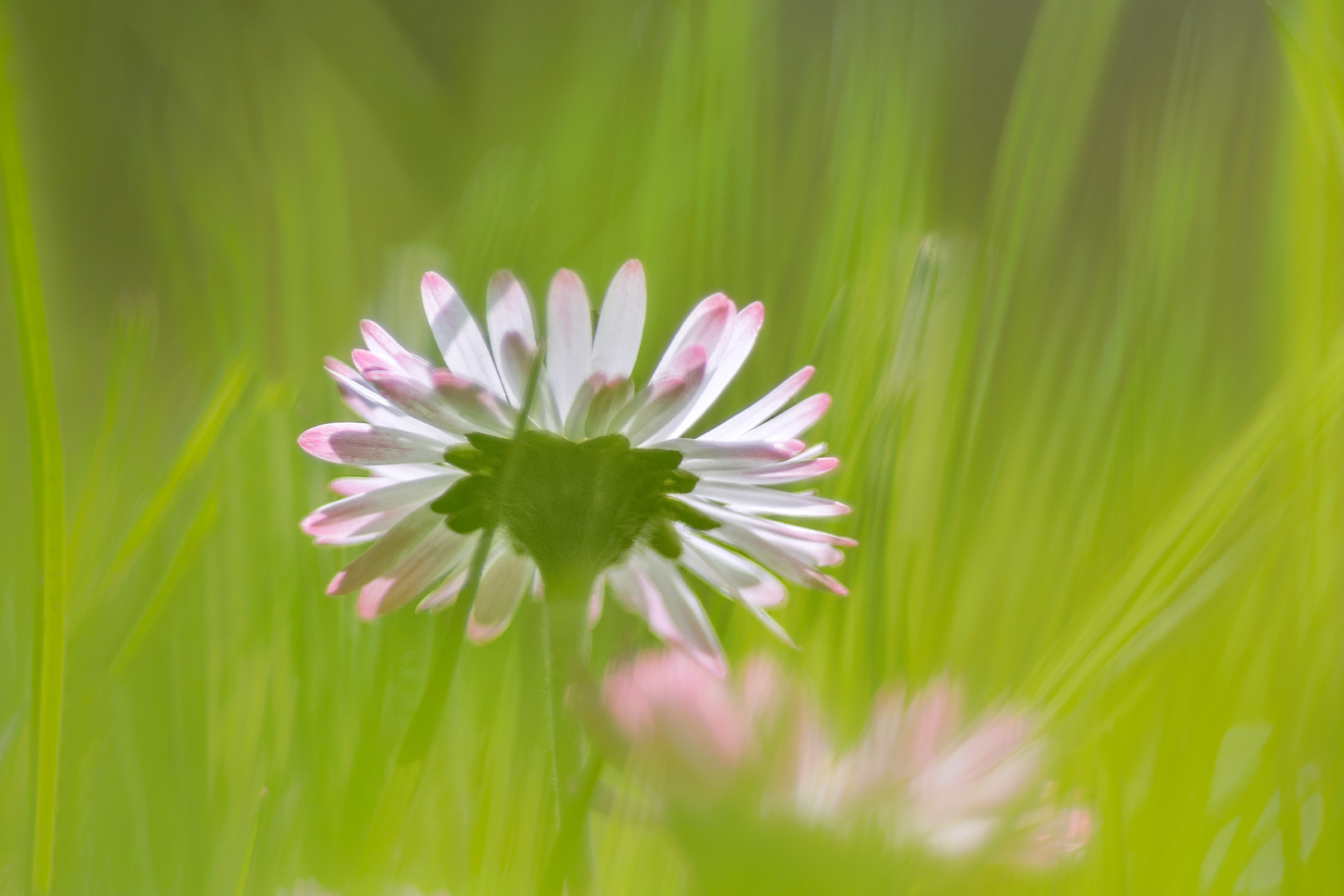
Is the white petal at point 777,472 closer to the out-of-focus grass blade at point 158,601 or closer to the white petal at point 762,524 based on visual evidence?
the white petal at point 762,524

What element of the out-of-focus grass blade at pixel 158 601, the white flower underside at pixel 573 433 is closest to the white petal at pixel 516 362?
the white flower underside at pixel 573 433

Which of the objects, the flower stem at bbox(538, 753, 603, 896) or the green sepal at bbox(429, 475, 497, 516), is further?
the green sepal at bbox(429, 475, 497, 516)

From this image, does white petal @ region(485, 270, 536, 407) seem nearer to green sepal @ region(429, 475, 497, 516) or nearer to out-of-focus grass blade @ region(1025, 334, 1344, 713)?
green sepal @ region(429, 475, 497, 516)

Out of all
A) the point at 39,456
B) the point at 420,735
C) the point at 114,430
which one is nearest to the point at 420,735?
the point at 420,735

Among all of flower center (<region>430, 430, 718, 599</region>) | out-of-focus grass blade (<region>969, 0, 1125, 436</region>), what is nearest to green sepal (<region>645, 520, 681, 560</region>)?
flower center (<region>430, 430, 718, 599</region>)

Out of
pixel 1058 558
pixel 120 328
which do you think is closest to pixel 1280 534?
pixel 1058 558

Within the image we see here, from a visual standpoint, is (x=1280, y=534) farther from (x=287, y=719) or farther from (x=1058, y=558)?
(x=287, y=719)

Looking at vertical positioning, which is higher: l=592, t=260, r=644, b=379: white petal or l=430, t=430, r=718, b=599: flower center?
l=592, t=260, r=644, b=379: white petal
